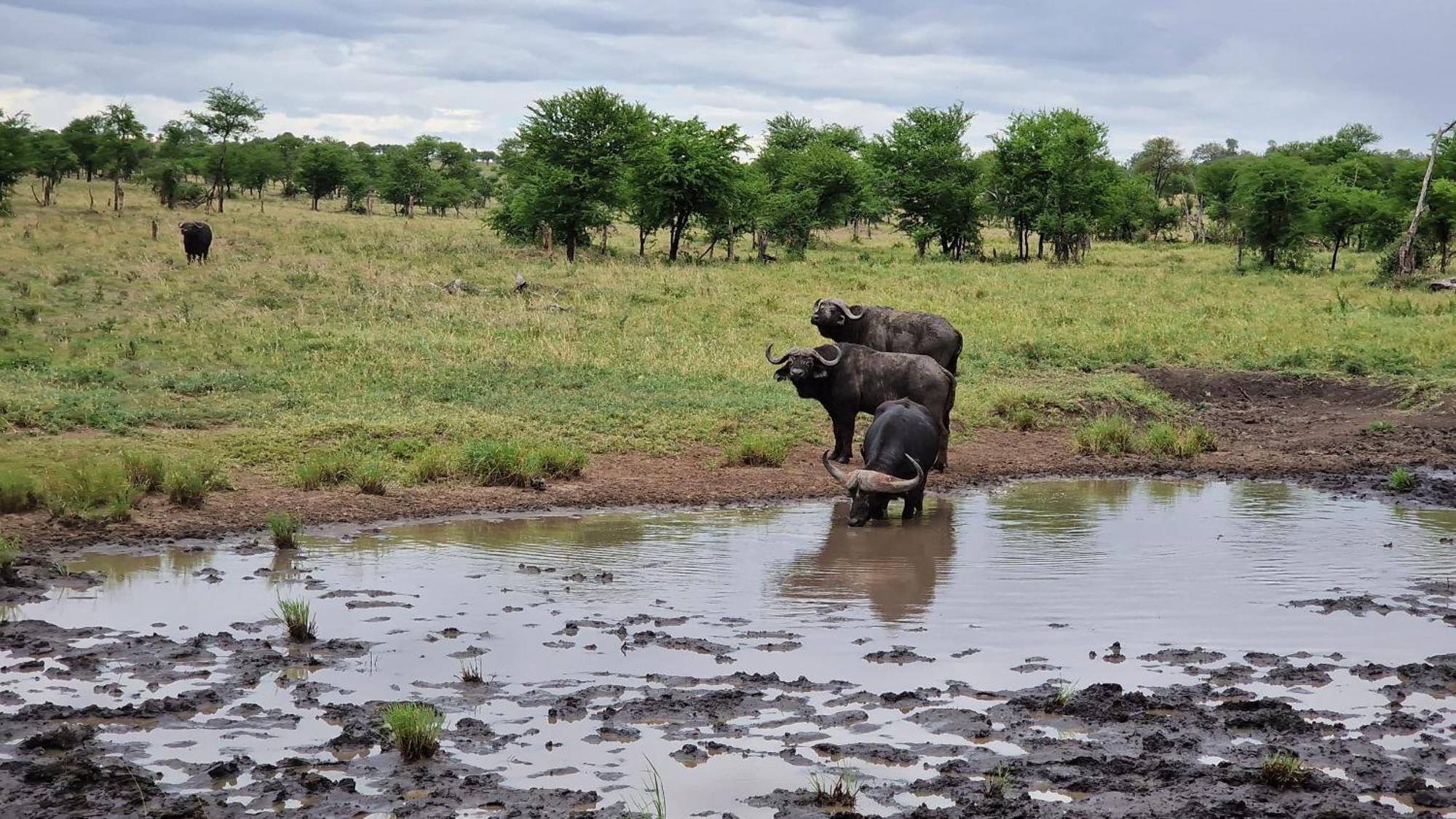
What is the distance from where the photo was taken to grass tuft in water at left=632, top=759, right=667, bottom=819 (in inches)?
223

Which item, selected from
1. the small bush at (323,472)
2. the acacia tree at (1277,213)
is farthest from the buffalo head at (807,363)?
the acacia tree at (1277,213)

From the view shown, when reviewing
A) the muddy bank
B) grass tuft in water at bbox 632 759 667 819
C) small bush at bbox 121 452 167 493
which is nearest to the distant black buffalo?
small bush at bbox 121 452 167 493

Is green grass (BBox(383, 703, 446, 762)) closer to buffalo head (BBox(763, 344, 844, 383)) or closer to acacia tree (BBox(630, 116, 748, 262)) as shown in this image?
buffalo head (BBox(763, 344, 844, 383))

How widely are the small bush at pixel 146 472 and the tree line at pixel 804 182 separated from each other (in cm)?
2694

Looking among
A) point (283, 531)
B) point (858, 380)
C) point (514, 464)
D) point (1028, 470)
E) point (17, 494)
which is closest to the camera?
point (283, 531)

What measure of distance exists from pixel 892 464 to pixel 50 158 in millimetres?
46203

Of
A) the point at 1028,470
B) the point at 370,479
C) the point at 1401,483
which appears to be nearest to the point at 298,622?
the point at 370,479

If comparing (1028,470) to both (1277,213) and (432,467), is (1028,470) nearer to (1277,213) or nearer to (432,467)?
(432,467)

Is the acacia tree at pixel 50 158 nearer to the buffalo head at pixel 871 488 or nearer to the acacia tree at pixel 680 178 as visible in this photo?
the acacia tree at pixel 680 178

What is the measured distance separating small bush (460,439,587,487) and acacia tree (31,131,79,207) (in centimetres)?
3490

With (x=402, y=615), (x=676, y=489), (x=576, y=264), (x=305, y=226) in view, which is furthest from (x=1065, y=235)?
(x=402, y=615)

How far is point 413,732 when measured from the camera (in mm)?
6242

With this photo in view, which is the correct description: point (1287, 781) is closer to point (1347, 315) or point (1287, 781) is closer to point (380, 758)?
point (380, 758)

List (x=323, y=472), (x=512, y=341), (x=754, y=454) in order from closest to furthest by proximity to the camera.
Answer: (x=323, y=472) → (x=754, y=454) → (x=512, y=341)
